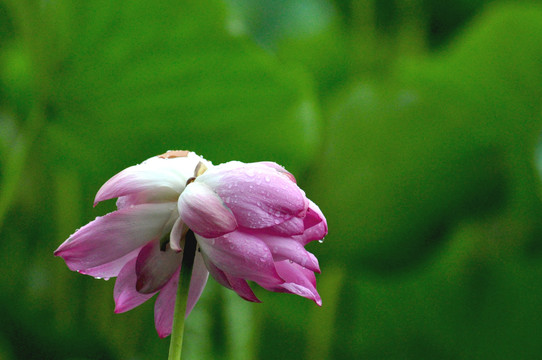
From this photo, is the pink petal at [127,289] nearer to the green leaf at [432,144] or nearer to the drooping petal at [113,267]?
the drooping petal at [113,267]

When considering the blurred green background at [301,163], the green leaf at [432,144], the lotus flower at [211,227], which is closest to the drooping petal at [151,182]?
the lotus flower at [211,227]

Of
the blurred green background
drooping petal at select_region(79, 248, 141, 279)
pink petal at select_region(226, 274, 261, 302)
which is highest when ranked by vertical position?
the blurred green background

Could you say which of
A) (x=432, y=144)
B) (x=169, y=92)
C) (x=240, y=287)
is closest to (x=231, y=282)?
(x=240, y=287)

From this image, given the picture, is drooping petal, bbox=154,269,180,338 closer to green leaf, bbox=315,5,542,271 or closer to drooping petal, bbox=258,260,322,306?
drooping petal, bbox=258,260,322,306

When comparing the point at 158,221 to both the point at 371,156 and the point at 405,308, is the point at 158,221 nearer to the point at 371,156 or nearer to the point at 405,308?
the point at 371,156

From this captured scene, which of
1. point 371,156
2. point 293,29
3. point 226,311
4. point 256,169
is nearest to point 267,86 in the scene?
point 371,156

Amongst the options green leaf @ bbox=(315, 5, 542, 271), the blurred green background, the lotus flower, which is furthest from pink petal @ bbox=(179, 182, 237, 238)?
green leaf @ bbox=(315, 5, 542, 271)
